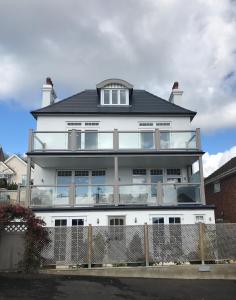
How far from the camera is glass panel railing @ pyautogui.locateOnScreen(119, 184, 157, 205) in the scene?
2064cm

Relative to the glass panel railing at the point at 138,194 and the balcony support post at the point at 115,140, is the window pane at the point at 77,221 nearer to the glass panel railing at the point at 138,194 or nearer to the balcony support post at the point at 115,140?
the glass panel railing at the point at 138,194

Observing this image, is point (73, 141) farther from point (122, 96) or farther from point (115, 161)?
point (122, 96)

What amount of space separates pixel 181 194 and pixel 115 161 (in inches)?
150

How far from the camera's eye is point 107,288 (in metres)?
12.7

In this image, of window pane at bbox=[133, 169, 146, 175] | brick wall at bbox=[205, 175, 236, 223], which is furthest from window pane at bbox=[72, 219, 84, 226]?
brick wall at bbox=[205, 175, 236, 223]

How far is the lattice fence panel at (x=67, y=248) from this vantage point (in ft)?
51.9

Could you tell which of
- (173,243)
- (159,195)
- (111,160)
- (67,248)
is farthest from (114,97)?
(67,248)

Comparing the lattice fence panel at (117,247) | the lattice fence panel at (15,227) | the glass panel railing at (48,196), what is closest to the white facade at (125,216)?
the glass panel railing at (48,196)

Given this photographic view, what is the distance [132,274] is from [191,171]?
10443 mm

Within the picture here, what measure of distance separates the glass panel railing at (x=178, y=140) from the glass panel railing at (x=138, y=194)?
2.61 metres

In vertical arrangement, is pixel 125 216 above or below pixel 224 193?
below

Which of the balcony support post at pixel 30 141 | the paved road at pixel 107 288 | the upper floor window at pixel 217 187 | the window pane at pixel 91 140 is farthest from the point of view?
the upper floor window at pixel 217 187

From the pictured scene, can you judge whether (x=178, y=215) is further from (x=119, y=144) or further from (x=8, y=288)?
(x=8, y=288)

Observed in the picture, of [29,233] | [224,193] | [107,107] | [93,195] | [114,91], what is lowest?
[29,233]
